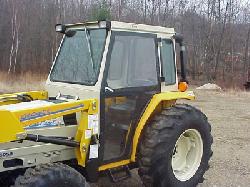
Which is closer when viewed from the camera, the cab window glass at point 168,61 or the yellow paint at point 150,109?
the yellow paint at point 150,109

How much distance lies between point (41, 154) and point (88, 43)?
1.43 meters

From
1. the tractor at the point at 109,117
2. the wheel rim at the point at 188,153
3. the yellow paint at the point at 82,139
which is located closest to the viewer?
the tractor at the point at 109,117

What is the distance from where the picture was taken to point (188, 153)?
5582 millimetres

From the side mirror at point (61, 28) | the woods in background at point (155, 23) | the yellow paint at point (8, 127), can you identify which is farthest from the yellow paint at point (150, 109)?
the woods in background at point (155, 23)

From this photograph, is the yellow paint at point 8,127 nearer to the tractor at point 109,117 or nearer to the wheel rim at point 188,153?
the tractor at point 109,117

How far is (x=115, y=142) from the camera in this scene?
15.6ft

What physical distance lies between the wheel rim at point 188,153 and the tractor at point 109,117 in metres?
0.01

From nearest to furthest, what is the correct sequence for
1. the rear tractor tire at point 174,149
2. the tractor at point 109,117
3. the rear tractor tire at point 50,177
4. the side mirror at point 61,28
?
the rear tractor tire at point 50,177, the tractor at point 109,117, the rear tractor tire at point 174,149, the side mirror at point 61,28

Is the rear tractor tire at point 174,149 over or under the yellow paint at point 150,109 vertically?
under

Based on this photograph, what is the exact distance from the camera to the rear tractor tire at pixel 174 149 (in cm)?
477

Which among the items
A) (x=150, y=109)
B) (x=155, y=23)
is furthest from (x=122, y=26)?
(x=155, y=23)

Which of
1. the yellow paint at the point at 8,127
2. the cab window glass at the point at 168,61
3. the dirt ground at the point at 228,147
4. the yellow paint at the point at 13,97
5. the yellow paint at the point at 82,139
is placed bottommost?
the dirt ground at the point at 228,147

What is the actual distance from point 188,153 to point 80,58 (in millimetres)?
2029

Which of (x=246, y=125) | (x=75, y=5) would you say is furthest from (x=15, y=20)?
(x=246, y=125)
